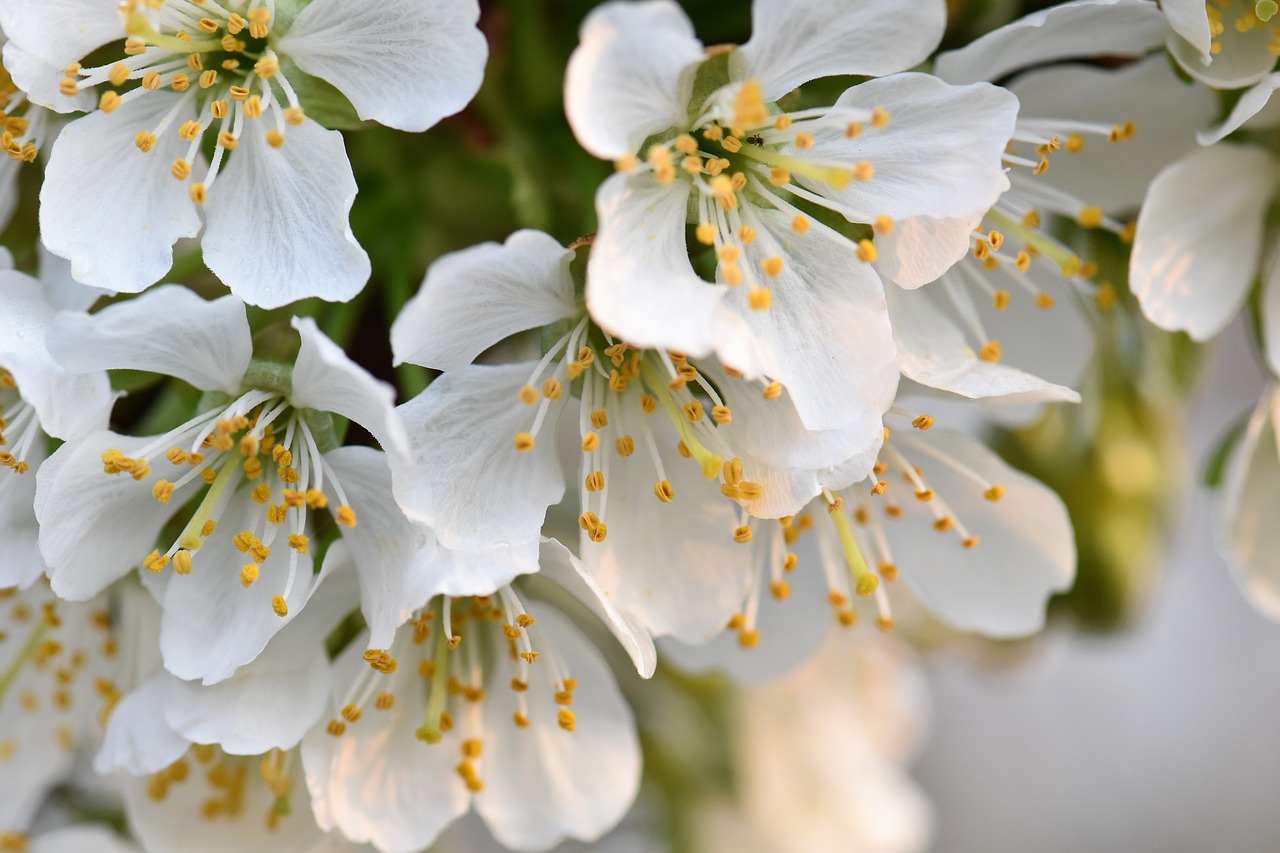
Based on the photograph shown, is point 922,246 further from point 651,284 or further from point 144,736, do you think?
point 144,736

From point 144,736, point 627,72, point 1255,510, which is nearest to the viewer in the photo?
point 627,72

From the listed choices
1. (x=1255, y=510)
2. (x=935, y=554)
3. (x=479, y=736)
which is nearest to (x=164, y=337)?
(x=479, y=736)

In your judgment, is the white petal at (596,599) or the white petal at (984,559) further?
the white petal at (984,559)

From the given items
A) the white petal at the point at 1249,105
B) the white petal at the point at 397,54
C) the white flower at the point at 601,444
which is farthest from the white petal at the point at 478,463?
the white petal at the point at 1249,105

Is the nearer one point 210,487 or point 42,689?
point 210,487

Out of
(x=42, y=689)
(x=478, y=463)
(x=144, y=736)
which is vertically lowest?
(x=42, y=689)

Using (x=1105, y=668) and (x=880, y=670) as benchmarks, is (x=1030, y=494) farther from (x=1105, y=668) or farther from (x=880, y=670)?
(x=1105, y=668)

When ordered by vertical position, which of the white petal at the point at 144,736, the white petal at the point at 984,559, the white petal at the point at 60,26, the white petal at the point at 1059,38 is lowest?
the white petal at the point at 984,559

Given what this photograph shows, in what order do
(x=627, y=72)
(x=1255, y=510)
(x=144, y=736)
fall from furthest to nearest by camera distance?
1. (x=1255, y=510)
2. (x=144, y=736)
3. (x=627, y=72)

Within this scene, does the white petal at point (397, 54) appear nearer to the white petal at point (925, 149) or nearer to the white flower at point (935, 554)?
the white petal at point (925, 149)
